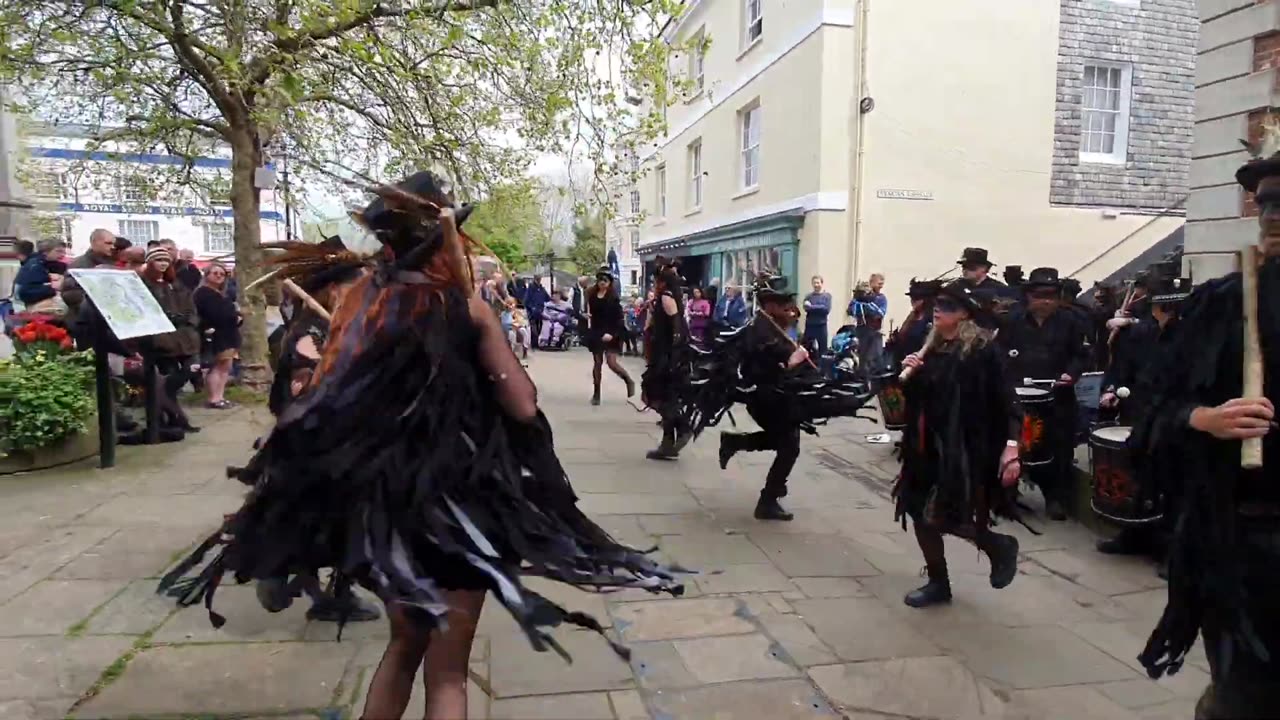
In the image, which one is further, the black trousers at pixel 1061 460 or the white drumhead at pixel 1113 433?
the black trousers at pixel 1061 460

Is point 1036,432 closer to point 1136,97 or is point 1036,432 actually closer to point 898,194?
point 898,194

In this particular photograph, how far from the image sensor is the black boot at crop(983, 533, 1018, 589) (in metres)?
3.97

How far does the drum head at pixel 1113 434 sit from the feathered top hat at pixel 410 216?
4137 millimetres

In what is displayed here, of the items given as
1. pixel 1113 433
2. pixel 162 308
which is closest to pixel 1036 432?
pixel 1113 433

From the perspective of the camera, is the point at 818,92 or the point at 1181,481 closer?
the point at 1181,481

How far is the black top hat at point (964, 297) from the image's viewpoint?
3976 mm

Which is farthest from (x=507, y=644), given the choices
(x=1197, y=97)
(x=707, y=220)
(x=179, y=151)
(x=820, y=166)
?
(x=707, y=220)

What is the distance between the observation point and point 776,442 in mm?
5449

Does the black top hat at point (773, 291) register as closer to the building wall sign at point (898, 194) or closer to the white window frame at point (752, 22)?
the building wall sign at point (898, 194)

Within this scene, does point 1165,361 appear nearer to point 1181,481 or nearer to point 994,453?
point 1181,481

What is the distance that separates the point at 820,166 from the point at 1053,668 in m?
10.9

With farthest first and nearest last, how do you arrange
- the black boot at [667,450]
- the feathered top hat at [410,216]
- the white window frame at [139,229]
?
the white window frame at [139,229], the black boot at [667,450], the feathered top hat at [410,216]

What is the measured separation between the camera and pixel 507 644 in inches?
138

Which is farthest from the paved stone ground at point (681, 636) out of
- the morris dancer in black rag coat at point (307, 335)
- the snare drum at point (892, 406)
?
the snare drum at point (892, 406)
